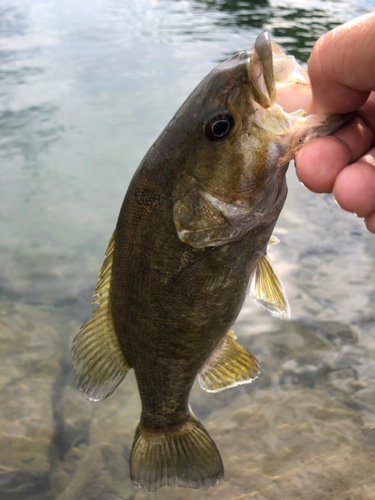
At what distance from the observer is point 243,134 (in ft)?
5.29

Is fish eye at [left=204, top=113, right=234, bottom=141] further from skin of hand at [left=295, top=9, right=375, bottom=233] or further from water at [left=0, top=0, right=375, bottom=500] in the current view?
water at [left=0, top=0, right=375, bottom=500]

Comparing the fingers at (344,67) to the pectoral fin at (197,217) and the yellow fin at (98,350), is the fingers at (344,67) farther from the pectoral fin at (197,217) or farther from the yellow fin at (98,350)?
the yellow fin at (98,350)

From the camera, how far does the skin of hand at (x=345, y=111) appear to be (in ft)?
4.48

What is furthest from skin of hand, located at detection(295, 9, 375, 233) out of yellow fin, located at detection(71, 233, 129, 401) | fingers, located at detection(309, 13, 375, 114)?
yellow fin, located at detection(71, 233, 129, 401)

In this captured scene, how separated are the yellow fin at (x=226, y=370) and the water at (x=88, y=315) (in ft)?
2.89

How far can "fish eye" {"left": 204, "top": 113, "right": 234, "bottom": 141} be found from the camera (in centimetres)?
162

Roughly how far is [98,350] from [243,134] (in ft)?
4.29

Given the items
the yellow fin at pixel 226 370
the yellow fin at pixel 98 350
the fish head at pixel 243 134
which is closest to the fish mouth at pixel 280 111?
the fish head at pixel 243 134

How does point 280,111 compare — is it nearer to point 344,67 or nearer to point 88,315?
point 344,67

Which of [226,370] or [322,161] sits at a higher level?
[322,161]

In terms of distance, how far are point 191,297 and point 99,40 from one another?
12.3 meters

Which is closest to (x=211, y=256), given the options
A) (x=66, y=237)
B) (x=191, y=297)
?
(x=191, y=297)

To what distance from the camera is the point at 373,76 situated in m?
1.40

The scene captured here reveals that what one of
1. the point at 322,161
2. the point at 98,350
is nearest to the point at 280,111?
the point at 322,161
